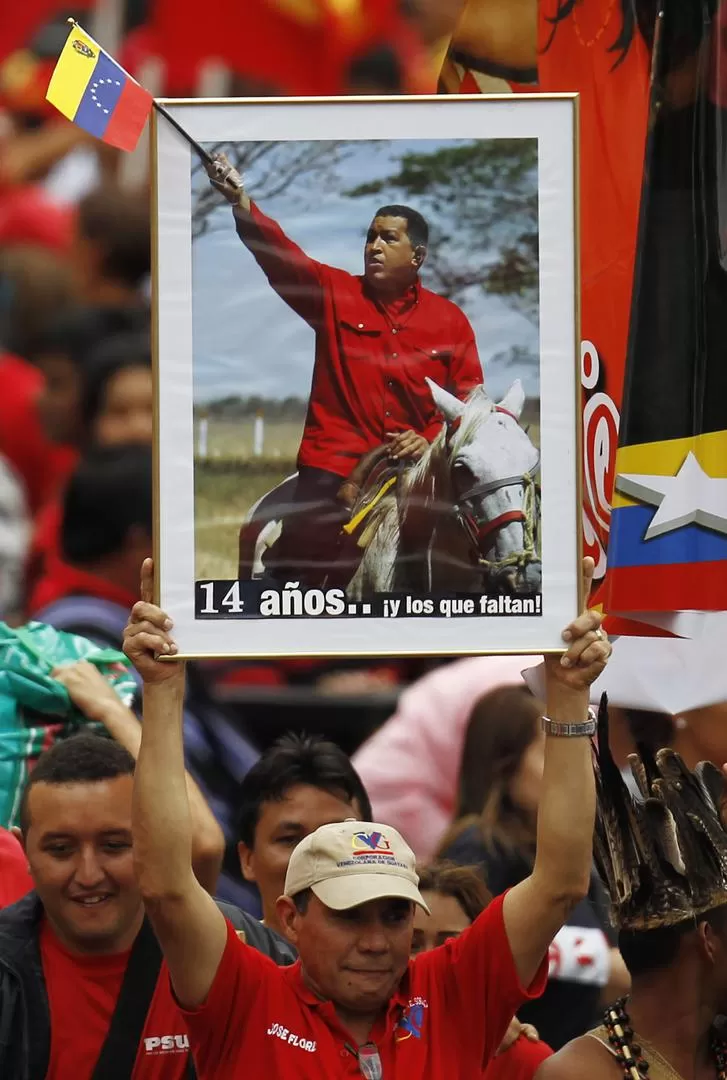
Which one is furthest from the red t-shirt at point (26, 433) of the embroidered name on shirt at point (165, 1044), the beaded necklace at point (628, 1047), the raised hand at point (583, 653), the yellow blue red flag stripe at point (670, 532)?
the raised hand at point (583, 653)

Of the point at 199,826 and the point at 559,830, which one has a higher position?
the point at 199,826

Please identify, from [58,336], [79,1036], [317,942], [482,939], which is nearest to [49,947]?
[79,1036]

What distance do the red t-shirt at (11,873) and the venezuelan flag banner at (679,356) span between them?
1.40 metres

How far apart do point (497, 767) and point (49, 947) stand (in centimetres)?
158

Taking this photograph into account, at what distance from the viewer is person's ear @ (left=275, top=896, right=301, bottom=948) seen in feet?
10.6

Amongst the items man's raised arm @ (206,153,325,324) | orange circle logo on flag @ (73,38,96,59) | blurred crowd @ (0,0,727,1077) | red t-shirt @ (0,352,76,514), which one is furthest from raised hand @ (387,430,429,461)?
red t-shirt @ (0,352,76,514)

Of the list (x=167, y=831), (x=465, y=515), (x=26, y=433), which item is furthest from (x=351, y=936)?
(x=26, y=433)

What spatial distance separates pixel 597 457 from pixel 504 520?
75cm

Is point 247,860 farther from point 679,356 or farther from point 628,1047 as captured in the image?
point 679,356

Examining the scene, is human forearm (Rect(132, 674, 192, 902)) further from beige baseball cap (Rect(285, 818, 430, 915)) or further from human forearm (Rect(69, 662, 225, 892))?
human forearm (Rect(69, 662, 225, 892))

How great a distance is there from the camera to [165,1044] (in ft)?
11.2

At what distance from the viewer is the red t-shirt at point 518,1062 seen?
140 inches

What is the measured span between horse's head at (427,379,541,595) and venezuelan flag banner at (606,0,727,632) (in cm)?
66

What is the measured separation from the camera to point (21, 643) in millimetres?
4254
